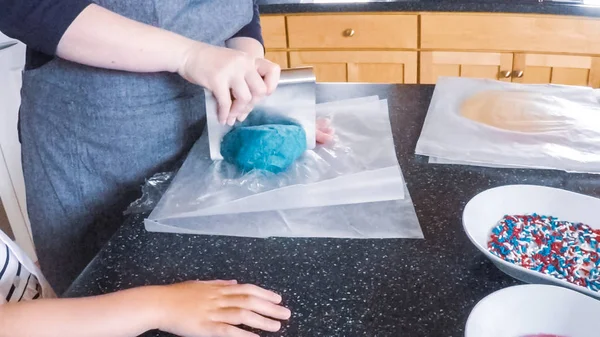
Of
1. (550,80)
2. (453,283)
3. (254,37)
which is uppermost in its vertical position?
(254,37)

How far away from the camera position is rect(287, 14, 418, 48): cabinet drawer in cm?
170

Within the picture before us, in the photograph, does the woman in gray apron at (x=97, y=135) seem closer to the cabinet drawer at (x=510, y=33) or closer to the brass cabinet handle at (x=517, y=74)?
the cabinet drawer at (x=510, y=33)

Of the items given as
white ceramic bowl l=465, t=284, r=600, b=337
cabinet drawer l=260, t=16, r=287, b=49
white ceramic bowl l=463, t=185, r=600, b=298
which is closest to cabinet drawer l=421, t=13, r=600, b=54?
cabinet drawer l=260, t=16, r=287, b=49

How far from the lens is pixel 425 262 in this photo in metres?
0.57

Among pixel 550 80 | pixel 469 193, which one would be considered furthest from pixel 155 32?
pixel 550 80

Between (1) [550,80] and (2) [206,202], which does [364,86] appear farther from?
(1) [550,80]

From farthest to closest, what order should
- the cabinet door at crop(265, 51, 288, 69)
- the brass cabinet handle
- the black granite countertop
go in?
the cabinet door at crop(265, 51, 288, 69) < the brass cabinet handle < the black granite countertop

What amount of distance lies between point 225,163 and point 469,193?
30 cm

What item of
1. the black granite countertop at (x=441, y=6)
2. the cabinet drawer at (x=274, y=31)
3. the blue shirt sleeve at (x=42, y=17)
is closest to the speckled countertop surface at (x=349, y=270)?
the blue shirt sleeve at (x=42, y=17)

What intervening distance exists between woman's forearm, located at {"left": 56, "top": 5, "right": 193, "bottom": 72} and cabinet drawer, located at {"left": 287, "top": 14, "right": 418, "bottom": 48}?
1.12 m

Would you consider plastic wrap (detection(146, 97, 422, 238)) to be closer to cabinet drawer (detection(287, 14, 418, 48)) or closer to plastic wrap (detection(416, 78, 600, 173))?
plastic wrap (detection(416, 78, 600, 173))

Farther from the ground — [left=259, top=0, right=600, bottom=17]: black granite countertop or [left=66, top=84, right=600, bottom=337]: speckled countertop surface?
[left=259, top=0, right=600, bottom=17]: black granite countertop

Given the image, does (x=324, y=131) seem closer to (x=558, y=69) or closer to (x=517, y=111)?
(x=517, y=111)

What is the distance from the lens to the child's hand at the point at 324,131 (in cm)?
79
